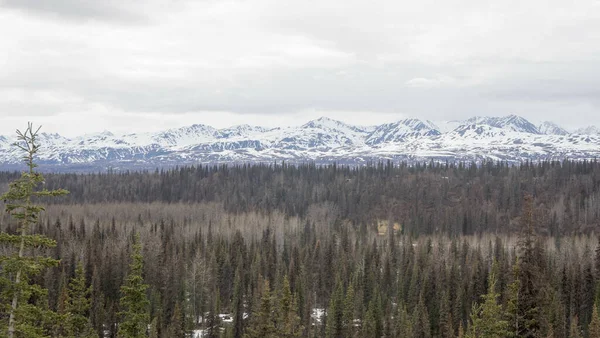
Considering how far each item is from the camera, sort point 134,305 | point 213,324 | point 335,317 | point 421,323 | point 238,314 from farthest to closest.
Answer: point 238,314, point 421,323, point 335,317, point 213,324, point 134,305

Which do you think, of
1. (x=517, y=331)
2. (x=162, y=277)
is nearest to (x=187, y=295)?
(x=162, y=277)

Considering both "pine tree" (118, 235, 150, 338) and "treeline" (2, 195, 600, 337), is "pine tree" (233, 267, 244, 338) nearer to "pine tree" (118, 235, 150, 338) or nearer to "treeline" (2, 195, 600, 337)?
"treeline" (2, 195, 600, 337)

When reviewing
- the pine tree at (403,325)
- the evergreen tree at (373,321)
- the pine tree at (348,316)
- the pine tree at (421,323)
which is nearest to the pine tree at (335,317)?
the pine tree at (348,316)

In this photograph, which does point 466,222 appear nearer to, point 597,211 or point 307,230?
point 597,211

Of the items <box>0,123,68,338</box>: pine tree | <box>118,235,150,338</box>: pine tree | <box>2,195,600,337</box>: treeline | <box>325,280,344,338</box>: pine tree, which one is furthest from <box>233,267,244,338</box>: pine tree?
<box>0,123,68,338</box>: pine tree

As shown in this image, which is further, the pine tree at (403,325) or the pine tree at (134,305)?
the pine tree at (403,325)

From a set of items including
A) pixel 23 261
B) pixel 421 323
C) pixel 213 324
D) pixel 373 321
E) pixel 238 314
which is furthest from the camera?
pixel 238 314

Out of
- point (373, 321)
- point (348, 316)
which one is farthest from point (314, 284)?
point (373, 321)

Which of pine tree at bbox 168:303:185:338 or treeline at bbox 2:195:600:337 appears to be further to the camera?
treeline at bbox 2:195:600:337

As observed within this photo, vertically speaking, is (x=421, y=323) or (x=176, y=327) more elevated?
(x=176, y=327)

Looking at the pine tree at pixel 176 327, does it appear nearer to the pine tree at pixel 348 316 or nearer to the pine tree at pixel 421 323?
the pine tree at pixel 348 316

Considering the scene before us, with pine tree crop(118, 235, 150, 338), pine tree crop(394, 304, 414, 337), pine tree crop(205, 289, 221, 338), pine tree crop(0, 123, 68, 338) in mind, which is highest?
pine tree crop(0, 123, 68, 338)

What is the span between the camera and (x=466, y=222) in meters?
198

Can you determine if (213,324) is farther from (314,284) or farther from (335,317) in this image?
(314,284)
